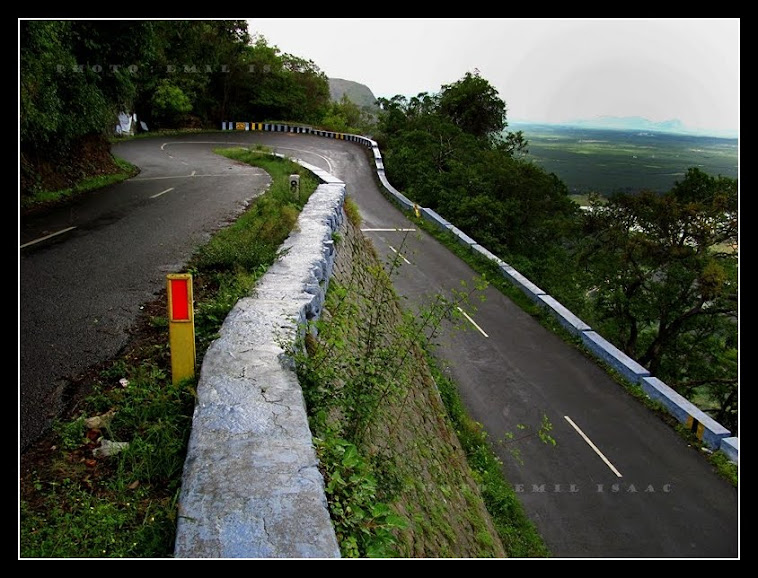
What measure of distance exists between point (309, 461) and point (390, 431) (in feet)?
7.77

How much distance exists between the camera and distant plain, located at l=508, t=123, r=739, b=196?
31844mm

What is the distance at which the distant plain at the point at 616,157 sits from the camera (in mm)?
31844

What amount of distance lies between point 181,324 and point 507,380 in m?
10.6

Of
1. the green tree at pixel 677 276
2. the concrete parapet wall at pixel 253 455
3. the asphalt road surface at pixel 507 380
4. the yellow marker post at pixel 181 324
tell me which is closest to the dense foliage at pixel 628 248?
the green tree at pixel 677 276

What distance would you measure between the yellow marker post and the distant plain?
25103 millimetres

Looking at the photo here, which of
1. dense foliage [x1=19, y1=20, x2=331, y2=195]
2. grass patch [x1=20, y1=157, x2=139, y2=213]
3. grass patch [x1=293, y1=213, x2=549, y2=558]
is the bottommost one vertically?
grass patch [x1=293, y1=213, x2=549, y2=558]

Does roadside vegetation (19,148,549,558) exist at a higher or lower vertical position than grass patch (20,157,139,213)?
lower

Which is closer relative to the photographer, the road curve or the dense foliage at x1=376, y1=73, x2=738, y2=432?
the road curve

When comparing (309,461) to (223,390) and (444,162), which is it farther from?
(444,162)

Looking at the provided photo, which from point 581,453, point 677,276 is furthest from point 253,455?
point 677,276

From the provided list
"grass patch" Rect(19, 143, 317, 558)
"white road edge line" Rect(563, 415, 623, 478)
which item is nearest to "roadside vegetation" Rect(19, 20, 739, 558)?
"grass patch" Rect(19, 143, 317, 558)

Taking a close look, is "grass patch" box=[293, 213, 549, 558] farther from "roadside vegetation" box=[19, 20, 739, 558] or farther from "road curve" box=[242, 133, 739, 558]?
"road curve" box=[242, 133, 739, 558]

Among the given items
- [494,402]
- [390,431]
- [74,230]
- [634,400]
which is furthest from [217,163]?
[390,431]

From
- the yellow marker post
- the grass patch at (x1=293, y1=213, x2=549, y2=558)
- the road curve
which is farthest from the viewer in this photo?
the road curve
